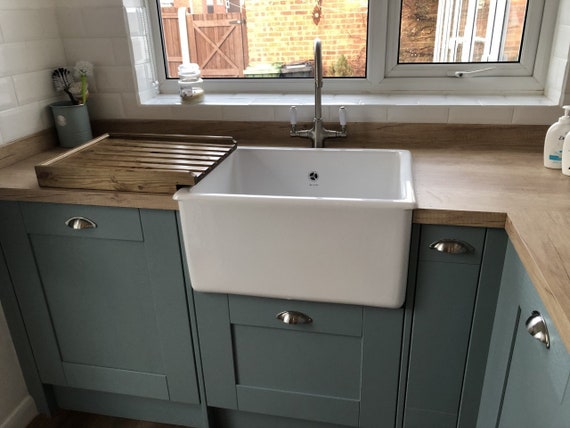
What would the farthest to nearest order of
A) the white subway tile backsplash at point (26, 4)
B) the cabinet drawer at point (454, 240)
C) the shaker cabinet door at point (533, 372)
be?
the white subway tile backsplash at point (26, 4) → the cabinet drawer at point (454, 240) → the shaker cabinet door at point (533, 372)

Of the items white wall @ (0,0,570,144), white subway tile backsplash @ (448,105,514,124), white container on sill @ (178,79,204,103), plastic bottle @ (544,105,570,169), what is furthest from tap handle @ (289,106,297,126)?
plastic bottle @ (544,105,570,169)

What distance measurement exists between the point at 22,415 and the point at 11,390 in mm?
122

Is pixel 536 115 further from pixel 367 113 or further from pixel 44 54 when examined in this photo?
pixel 44 54

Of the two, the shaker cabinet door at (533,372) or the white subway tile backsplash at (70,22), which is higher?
the white subway tile backsplash at (70,22)

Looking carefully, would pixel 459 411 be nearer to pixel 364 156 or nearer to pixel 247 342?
pixel 247 342

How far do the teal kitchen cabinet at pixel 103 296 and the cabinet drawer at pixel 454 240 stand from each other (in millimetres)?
709

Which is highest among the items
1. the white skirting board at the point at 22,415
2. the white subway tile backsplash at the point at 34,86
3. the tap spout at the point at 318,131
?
the white subway tile backsplash at the point at 34,86

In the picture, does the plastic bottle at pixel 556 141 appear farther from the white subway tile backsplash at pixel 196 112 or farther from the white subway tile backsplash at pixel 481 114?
the white subway tile backsplash at pixel 196 112

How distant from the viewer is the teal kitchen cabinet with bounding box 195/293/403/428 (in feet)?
4.64

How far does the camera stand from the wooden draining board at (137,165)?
140 cm

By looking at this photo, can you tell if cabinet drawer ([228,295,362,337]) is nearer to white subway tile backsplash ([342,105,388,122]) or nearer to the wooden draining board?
the wooden draining board

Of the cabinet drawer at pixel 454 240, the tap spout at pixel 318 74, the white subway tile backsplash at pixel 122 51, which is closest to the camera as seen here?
the cabinet drawer at pixel 454 240

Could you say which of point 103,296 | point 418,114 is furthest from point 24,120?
point 418,114

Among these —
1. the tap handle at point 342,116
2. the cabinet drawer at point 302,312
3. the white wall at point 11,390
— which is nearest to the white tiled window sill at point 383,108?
the tap handle at point 342,116
